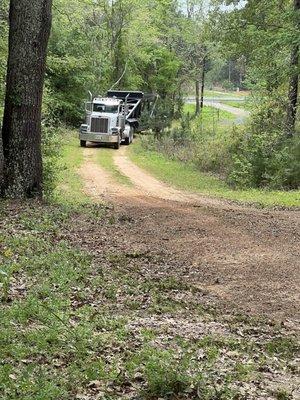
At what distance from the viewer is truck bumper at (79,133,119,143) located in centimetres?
3228

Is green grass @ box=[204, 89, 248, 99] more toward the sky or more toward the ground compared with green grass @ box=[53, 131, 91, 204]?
more toward the sky

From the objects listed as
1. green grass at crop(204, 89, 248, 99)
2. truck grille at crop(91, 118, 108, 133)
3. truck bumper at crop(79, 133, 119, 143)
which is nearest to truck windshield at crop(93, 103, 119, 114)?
truck grille at crop(91, 118, 108, 133)

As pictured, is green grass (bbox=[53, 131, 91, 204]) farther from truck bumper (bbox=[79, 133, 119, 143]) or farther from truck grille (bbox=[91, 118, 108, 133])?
truck grille (bbox=[91, 118, 108, 133])

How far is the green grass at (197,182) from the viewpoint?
1750cm

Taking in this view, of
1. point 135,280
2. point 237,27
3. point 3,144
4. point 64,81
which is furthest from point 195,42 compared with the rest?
point 135,280

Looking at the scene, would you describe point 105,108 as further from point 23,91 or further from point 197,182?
point 23,91

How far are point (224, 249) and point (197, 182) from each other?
1337 cm

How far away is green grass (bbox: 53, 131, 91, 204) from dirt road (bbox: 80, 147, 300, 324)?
1434 mm

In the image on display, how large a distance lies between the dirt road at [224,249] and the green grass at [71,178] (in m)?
1.43

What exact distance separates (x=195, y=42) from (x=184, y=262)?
47008 mm

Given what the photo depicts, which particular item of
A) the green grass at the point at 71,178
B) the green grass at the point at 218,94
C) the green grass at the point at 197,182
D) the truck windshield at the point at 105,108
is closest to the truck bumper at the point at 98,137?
the green grass at the point at 71,178

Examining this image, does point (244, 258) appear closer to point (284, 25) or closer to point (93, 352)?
point (93, 352)

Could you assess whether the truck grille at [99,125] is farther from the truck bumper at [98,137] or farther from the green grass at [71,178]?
the green grass at [71,178]

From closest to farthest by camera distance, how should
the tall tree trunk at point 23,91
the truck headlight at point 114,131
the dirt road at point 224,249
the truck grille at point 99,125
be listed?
the dirt road at point 224,249, the tall tree trunk at point 23,91, the truck grille at point 99,125, the truck headlight at point 114,131
